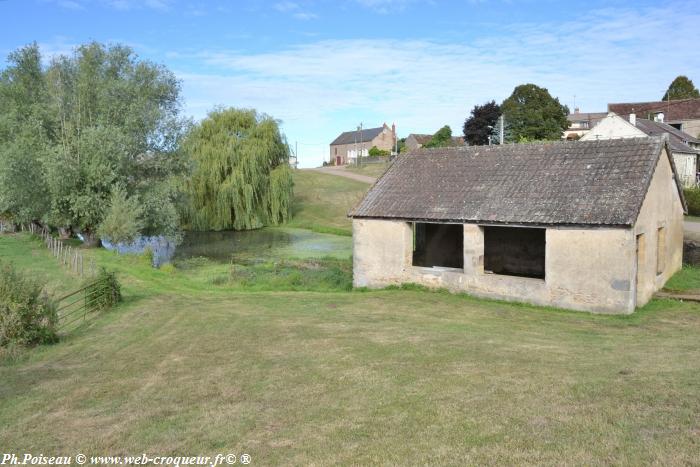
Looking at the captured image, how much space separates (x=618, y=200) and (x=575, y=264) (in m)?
2.11

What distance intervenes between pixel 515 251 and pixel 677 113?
135 ft

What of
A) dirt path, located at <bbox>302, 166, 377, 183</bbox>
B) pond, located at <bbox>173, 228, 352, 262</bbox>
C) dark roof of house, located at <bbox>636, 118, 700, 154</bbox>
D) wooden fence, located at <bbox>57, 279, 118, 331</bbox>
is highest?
dark roof of house, located at <bbox>636, 118, 700, 154</bbox>

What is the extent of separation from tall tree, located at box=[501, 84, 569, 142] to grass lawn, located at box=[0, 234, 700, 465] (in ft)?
159

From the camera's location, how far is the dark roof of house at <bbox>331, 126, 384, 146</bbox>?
9956cm

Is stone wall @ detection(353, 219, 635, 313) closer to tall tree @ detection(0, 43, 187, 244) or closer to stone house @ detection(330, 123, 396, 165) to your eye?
tall tree @ detection(0, 43, 187, 244)

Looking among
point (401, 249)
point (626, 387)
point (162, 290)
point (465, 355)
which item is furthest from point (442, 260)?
point (626, 387)

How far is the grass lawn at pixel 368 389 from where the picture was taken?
606cm

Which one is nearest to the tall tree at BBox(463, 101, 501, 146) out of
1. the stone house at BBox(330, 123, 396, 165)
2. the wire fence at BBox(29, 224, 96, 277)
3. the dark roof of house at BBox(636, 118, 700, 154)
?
the dark roof of house at BBox(636, 118, 700, 154)

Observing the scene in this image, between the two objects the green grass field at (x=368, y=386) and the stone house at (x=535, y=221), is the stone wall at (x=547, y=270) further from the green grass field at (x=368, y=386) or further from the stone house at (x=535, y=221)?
the green grass field at (x=368, y=386)

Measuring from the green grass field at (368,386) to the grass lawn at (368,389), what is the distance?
0.03 m

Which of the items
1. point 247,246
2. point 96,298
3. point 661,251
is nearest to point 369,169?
point 247,246

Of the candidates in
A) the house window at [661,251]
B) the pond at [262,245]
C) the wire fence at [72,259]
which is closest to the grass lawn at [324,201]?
the pond at [262,245]

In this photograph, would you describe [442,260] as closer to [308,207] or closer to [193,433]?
[193,433]

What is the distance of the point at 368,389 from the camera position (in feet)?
26.9
